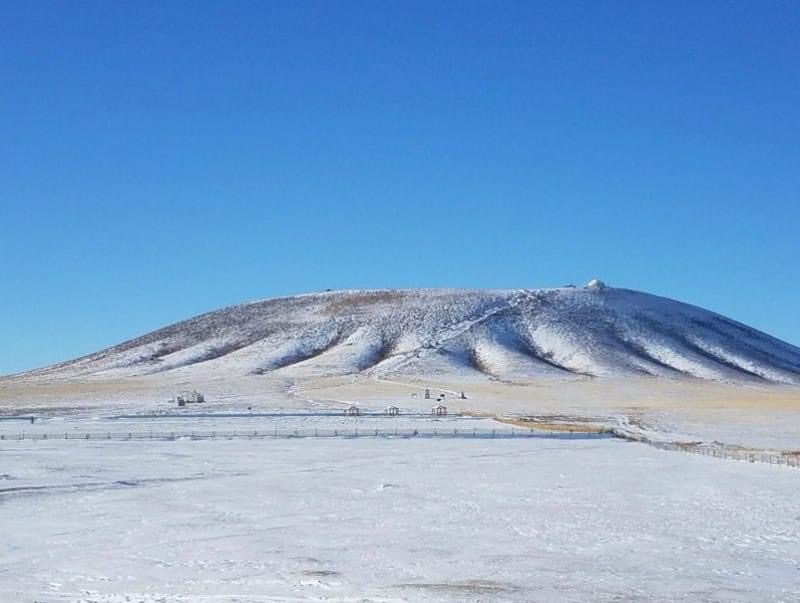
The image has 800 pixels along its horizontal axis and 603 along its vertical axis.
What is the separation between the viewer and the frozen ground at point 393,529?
18.0 meters

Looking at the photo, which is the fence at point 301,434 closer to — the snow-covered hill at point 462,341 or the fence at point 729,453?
the fence at point 729,453

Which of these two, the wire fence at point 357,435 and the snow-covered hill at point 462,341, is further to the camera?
the snow-covered hill at point 462,341

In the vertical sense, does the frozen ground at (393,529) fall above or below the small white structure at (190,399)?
below

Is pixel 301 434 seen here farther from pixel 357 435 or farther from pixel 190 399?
pixel 190 399

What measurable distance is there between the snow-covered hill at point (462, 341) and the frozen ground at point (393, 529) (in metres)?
80.1

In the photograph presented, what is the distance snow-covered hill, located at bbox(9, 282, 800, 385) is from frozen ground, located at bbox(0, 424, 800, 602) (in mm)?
80136

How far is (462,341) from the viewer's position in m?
138

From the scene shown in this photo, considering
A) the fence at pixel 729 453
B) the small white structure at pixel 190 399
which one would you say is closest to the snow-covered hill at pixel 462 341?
the small white structure at pixel 190 399

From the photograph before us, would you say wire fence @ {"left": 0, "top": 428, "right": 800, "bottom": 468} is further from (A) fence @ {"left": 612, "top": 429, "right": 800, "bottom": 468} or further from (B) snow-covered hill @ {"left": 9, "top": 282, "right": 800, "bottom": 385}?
(B) snow-covered hill @ {"left": 9, "top": 282, "right": 800, "bottom": 385}

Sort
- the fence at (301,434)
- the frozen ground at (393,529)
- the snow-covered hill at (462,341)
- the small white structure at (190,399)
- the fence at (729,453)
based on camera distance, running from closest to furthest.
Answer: the frozen ground at (393,529), the fence at (729,453), the fence at (301,434), the small white structure at (190,399), the snow-covered hill at (462,341)

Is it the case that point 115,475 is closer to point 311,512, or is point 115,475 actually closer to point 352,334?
point 311,512

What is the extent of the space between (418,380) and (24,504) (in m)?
83.3

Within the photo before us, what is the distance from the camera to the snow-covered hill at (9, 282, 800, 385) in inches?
4926

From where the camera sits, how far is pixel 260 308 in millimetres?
175500
